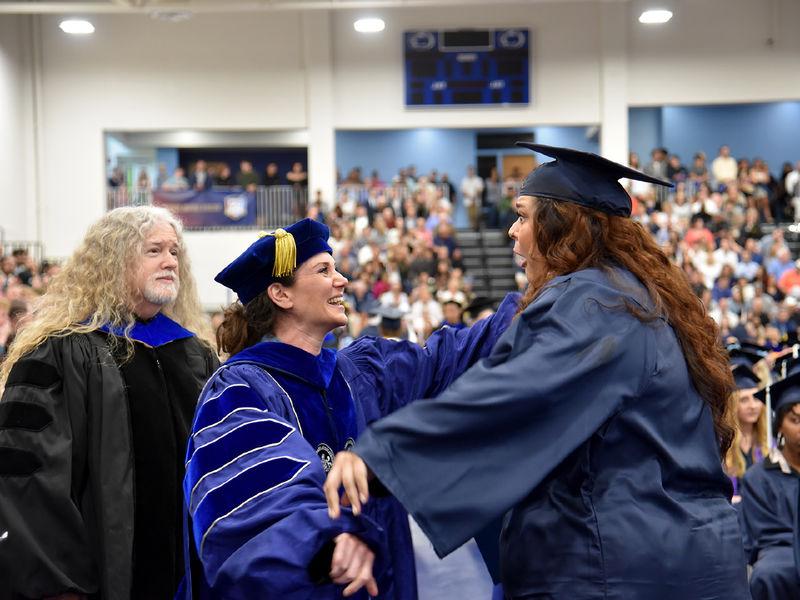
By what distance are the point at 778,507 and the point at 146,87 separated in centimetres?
2002

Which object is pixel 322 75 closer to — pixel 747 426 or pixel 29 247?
pixel 29 247

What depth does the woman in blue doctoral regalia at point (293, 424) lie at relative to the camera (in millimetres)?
2697

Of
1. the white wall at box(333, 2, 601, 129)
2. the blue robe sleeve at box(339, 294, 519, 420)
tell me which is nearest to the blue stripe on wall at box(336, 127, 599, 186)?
the white wall at box(333, 2, 601, 129)

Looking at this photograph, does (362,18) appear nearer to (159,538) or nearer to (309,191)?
(309,191)

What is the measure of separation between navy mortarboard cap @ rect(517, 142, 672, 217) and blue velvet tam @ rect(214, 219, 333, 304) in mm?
824

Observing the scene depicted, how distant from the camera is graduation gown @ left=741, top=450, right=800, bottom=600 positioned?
5.62m

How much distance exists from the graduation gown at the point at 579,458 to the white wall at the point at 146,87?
71.2 feet

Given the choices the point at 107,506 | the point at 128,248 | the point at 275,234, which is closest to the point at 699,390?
the point at 275,234

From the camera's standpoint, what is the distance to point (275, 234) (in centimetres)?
342

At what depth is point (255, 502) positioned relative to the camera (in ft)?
9.19

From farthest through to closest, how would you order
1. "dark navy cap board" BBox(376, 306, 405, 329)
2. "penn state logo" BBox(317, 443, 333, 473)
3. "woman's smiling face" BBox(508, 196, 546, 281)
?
1. "dark navy cap board" BBox(376, 306, 405, 329)
2. "penn state logo" BBox(317, 443, 333, 473)
3. "woman's smiling face" BBox(508, 196, 546, 281)

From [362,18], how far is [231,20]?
292 cm

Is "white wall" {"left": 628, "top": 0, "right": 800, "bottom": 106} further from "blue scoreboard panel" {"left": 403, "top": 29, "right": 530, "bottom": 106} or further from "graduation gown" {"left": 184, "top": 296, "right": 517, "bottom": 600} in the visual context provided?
"graduation gown" {"left": 184, "top": 296, "right": 517, "bottom": 600}

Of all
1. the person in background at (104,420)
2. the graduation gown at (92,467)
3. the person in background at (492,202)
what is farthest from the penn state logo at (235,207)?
the graduation gown at (92,467)
